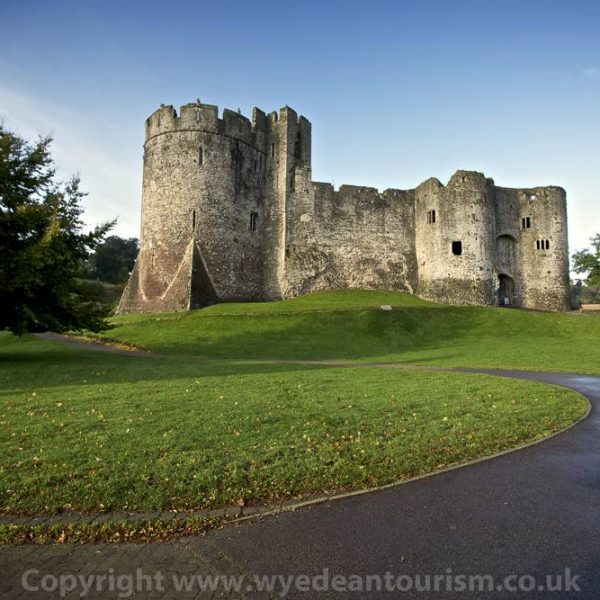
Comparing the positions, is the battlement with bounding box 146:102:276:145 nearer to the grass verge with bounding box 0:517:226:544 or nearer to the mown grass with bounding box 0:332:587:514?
the mown grass with bounding box 0:332:587:514

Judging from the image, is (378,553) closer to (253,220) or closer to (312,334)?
(312,334)

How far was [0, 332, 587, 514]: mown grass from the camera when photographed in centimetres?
577

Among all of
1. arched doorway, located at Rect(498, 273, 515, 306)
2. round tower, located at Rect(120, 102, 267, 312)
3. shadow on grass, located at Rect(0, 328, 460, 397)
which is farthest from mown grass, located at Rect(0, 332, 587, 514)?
arched doorway, located at Rect(498, 273, 515, 306)

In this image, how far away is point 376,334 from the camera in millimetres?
29953

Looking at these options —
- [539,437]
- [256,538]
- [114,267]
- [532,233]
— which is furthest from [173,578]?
[114,267]

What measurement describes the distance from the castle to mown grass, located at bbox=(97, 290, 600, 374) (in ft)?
19.7

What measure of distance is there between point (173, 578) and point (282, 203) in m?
40.5

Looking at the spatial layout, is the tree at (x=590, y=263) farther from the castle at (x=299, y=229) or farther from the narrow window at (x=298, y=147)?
the narrow window at (x=298, y=147)

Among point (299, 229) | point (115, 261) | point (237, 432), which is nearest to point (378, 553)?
point (237, 432)

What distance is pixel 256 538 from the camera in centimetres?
471

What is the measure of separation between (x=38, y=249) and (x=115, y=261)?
62.2m

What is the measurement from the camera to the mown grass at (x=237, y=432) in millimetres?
5773

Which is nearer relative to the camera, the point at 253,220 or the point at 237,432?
the point at 237,432

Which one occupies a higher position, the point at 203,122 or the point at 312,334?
the point at 203,122
